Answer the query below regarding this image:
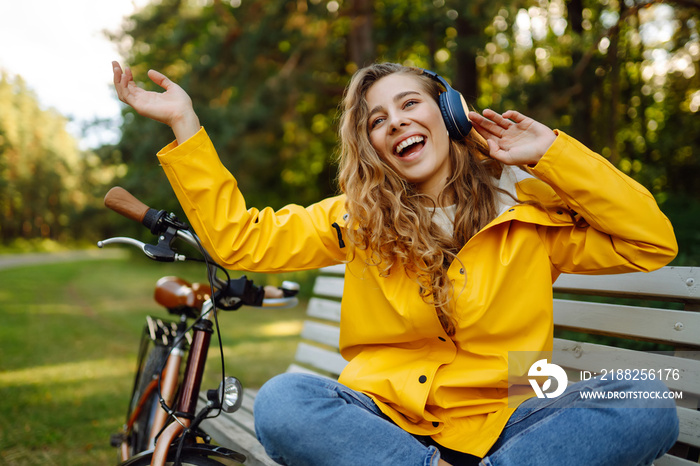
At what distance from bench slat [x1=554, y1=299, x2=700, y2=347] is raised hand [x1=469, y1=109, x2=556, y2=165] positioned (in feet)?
2.54

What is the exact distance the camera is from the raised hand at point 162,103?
194cm

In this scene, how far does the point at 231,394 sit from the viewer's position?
203 cm

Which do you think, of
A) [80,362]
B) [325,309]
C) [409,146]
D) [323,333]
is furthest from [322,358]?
[80,362]

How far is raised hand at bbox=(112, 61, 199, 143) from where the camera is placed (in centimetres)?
194

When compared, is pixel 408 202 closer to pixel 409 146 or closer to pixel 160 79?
pixel 409 146

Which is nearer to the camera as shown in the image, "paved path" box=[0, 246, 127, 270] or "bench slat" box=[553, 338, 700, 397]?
"bench slat" box=[553, 338, 700, 397]

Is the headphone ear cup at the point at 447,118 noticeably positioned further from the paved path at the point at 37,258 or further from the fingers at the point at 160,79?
the paved path at the point at 37,258

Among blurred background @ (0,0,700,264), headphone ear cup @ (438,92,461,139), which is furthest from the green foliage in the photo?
headphone ear cup @ (438,92,461,139)

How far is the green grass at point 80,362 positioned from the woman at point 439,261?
8.14 feet

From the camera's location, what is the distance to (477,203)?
2.15 m

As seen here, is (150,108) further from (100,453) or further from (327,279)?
(100,453)

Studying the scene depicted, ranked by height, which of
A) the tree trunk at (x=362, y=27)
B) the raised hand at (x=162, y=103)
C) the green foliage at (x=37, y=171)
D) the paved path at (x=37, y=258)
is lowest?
the paved path at (x=37, y=258)

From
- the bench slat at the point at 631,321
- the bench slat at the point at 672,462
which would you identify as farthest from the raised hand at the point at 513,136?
the bench slat at the point at 672,462

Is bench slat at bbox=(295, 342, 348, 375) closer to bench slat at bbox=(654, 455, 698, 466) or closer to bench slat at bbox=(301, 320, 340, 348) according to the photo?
bench slat at bbox=(301, 320, 340, 348)
